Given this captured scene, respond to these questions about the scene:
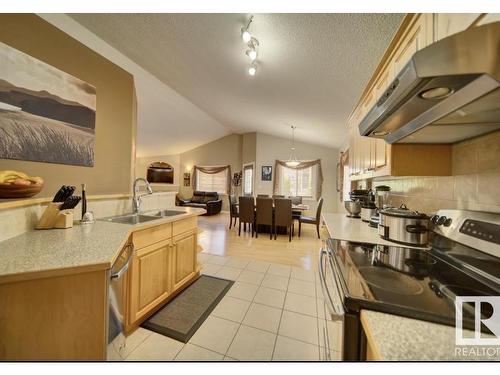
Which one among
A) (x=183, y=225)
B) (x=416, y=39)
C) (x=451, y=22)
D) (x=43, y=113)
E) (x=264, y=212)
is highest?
(x=416, y=39)

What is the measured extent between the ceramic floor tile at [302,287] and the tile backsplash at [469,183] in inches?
53.8

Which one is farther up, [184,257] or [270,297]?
[184,257]

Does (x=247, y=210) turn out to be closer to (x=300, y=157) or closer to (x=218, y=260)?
(x=218, y=260)

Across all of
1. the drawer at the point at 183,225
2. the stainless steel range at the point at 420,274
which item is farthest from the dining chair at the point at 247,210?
the stainless steel range at the point at 420,274

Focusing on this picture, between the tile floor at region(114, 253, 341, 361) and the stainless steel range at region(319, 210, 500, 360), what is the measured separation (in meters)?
0.32

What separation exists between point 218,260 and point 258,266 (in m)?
0.64

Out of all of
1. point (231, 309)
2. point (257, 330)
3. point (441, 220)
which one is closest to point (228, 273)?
point (231, 309)

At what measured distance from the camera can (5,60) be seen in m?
1.48

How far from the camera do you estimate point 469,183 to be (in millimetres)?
1088

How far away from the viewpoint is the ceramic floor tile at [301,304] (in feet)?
6.08

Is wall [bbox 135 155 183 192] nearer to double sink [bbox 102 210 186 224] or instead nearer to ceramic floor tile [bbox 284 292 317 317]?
double sink [bbox 102 210 186 224]
